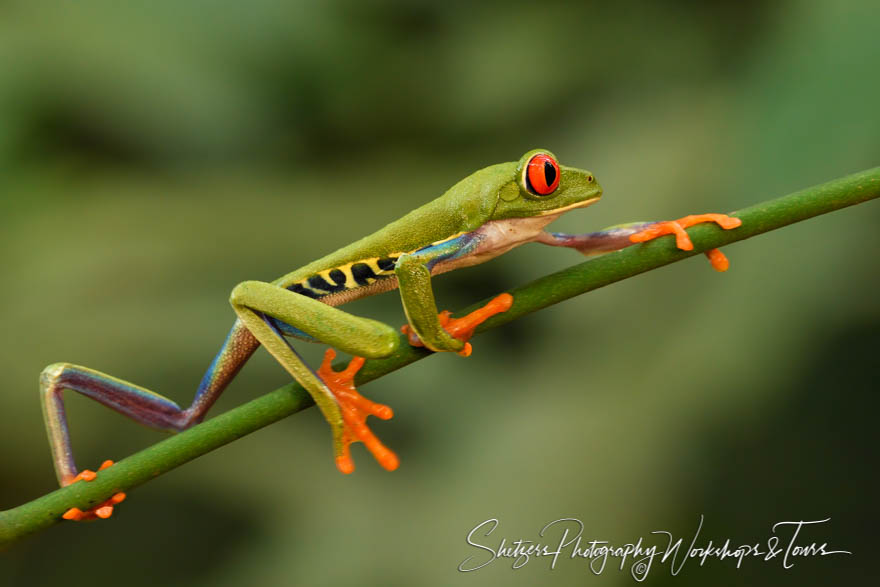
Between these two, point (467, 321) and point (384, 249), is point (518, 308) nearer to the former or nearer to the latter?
point (467, 321)

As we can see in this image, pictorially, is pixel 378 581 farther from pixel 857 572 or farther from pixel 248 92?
pixel 248 92

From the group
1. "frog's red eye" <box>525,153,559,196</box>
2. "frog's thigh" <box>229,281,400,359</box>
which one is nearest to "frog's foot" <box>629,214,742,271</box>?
"frog's red eye" <box>525,153,559,196</box>

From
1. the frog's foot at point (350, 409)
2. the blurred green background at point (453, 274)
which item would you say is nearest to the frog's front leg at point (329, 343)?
the frog's foot at point (350, 409)

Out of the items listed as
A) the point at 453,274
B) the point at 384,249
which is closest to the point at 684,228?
the point at 384,249

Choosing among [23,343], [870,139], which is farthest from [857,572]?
[23,343]

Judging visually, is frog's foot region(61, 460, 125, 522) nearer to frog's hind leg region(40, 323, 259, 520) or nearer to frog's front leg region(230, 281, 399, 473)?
frog's hind leg region(40, 323, 259, 520)

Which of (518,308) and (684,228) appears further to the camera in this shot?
(684,228)

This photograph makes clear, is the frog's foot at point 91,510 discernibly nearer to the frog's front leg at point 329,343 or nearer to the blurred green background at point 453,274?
the frog's front leg at point 329,343
